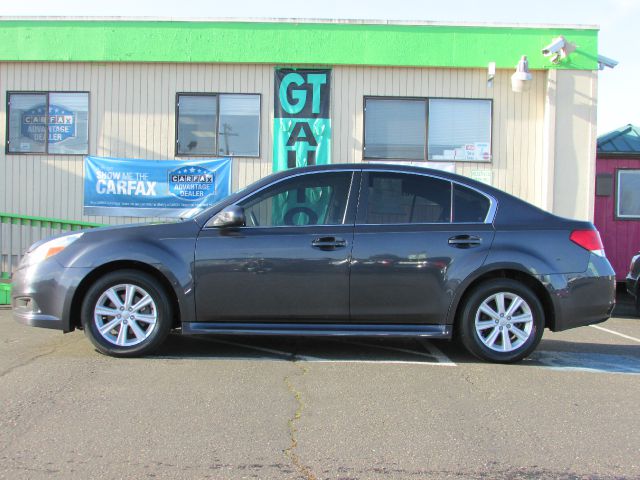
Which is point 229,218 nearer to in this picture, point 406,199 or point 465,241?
point 406,199

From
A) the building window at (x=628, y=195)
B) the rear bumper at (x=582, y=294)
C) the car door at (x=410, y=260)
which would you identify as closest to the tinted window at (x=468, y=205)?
the car door at (x=410, y=260)

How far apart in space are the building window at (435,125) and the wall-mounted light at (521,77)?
541 mm

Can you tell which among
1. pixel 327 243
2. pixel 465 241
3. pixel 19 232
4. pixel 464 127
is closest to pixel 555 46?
pixel 464 127

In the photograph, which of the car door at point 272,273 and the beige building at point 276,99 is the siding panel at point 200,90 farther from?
the car door at point 272,273

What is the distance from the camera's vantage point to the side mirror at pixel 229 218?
17.7 feet

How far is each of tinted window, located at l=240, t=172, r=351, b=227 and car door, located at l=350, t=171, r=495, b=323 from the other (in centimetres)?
25

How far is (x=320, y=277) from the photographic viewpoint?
5.46 meters

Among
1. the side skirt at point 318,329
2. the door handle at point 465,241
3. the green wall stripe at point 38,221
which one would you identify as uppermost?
the green wall stripe at point 38,221

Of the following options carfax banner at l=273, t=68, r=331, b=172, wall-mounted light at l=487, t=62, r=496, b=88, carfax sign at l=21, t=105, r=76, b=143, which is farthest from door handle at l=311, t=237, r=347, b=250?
carfax sign at l=21, t=105, r=76, b=143

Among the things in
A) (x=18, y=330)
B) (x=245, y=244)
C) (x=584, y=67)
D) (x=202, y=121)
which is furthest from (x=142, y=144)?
(x=584, y=67)

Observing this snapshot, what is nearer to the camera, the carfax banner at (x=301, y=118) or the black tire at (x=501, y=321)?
the black tire at (x=501, y=321)

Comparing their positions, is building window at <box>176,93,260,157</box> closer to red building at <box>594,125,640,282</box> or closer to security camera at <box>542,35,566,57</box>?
security camera at <box>542,35,566,57</box>

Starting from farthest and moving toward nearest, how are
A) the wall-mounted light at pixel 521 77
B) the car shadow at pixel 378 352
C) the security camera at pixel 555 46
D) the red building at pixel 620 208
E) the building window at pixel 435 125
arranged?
the red building at pixel 620 208, the building window at pixel 435 125, the wall-mounted light at pixel 521 77, the security camera at pixel 555 46, the car shadow at pixel 378 352

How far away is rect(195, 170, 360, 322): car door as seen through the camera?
17.9 ft
